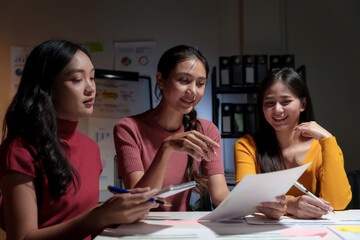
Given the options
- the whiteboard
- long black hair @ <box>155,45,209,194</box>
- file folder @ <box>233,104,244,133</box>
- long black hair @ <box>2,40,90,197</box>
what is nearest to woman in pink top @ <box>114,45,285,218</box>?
long black hair @ <box>155,45,209,194</box>

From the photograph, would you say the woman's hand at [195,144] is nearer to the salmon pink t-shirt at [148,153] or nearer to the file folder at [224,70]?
the salmon pink t-shirt at [148,153]

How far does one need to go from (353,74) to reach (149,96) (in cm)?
190

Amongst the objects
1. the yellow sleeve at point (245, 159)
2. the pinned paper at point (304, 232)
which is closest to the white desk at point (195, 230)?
the pinned paper at point (304, 232)

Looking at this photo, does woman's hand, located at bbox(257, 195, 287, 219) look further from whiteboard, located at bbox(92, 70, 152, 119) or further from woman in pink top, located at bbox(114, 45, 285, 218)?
whiteboard, located at bbox(92, 70, 152, 119)

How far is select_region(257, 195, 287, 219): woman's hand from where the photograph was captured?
40.2 inches

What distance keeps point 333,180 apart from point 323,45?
2.08 meters

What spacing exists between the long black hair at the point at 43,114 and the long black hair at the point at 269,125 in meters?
0.97

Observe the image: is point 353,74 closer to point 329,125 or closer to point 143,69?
point 329,125

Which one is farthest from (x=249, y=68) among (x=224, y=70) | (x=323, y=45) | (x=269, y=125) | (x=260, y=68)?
Answer: (x=269, y=125)

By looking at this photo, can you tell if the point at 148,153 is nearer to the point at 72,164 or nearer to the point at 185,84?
the point at 185,84

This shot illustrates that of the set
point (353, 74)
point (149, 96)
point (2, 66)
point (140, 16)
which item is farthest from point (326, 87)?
point (2, 66)

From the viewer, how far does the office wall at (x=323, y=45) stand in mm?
3051

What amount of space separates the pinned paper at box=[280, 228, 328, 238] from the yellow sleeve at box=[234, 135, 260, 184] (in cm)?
58

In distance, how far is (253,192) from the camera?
0.94m
